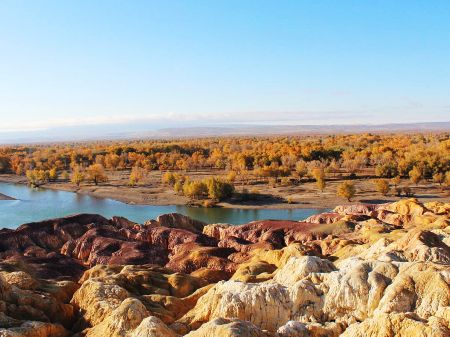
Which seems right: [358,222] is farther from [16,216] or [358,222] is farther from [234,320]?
[16,216]

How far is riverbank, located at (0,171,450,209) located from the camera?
7788 centimetres

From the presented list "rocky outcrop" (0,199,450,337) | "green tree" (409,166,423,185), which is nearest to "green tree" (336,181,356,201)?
"green tree" (409,166,423,185)

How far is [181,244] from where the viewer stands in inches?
1581

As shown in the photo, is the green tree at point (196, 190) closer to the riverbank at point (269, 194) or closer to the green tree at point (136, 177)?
the riverbank at point (269, 194)

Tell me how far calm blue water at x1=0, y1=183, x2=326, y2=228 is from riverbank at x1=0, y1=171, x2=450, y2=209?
99.0 inches

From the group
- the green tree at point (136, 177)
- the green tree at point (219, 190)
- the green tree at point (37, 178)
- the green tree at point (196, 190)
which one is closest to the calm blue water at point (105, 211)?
the green tree at point (219, 190)

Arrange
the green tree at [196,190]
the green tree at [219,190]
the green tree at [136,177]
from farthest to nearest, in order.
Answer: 1. the green tree at [136,177]
2. the green tree at [196,190]
3. the green tree at [219,190]

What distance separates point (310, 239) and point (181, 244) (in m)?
10.8

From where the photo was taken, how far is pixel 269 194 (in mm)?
85250

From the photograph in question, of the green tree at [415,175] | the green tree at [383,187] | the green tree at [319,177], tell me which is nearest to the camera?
the green tree at [383,187]

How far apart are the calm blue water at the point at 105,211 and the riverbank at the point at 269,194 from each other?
99.0 inches

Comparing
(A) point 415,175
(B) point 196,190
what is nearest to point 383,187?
(A) point 415,175

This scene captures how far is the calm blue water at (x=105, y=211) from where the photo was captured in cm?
7100

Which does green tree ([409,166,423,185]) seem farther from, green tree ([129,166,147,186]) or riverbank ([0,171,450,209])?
green tree ([129,166,147,186])
